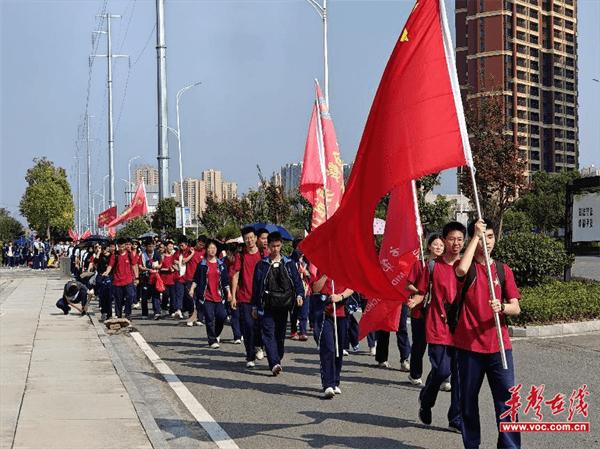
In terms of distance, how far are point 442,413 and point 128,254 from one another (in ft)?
35.9

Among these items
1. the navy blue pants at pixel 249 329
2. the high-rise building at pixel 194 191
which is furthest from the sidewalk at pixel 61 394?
the high-rise building at pixel 194 191

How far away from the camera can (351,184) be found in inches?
269

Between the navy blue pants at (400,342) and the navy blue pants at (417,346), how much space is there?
112 cm

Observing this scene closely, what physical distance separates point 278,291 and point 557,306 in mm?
6040

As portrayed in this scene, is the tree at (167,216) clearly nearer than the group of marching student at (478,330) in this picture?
No

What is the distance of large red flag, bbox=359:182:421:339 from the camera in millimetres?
9164

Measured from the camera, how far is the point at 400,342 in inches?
442

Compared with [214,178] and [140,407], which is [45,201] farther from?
[140,407]

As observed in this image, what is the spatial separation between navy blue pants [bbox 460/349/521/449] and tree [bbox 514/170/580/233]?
68993 millimetres

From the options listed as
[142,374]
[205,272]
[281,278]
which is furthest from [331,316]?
[205,272]

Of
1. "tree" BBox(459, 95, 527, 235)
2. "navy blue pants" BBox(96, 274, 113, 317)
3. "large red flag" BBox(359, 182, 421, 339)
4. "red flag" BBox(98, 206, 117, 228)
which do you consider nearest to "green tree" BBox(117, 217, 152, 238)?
"red flag" BBox(98, 206, 117, 228)

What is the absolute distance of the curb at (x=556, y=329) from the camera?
546 inches

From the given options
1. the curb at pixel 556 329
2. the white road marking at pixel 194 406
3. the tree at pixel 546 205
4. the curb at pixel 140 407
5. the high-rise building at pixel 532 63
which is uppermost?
the high-rise building at pixel 532 63

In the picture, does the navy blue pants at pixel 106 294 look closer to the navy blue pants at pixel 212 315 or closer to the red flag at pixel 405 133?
the navy blue pants at pixel 212 315
